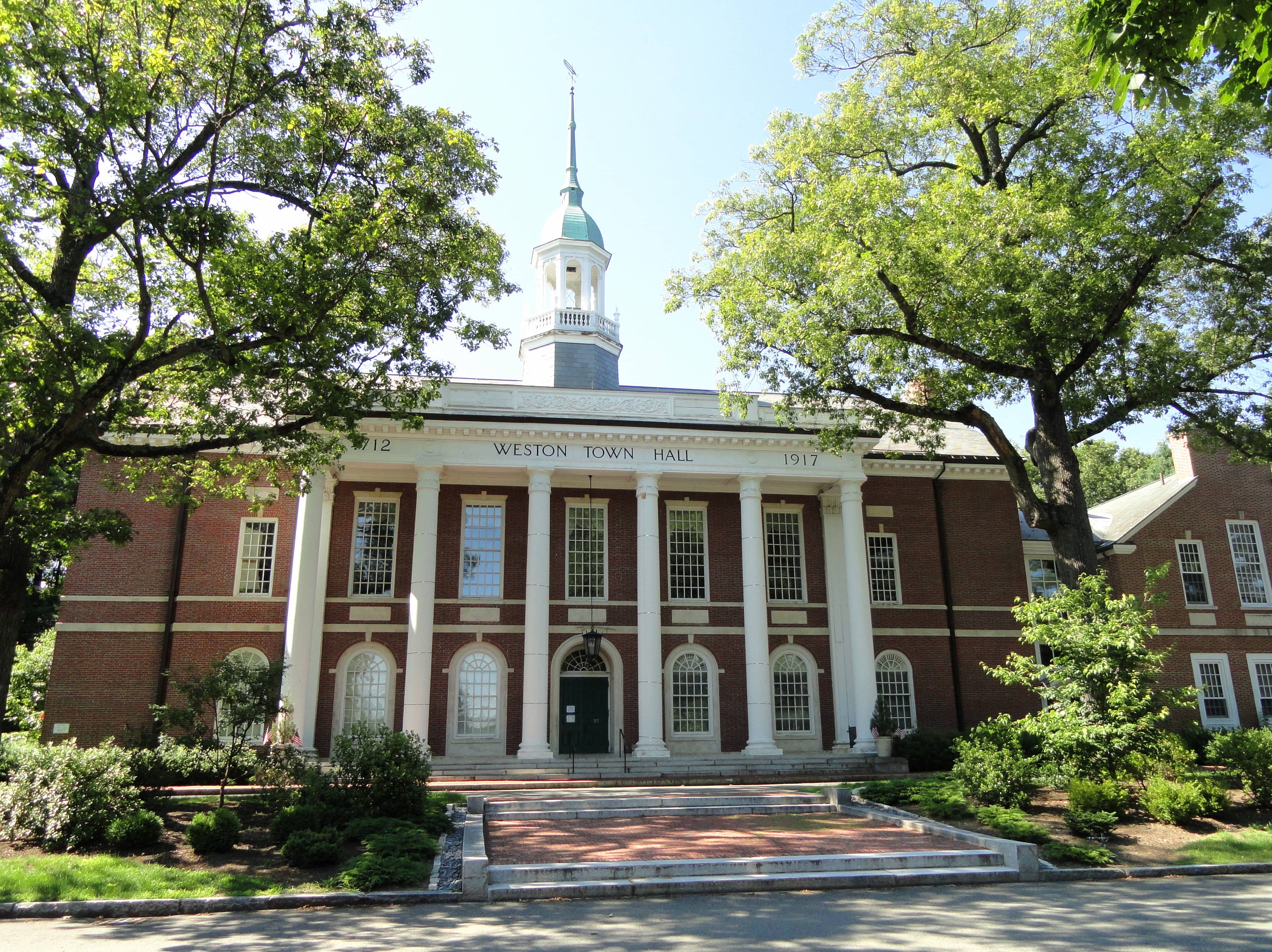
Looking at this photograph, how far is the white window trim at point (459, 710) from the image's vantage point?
79.8ft

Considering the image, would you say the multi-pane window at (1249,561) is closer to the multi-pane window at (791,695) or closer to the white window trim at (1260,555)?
the white window trim at (1260,555)

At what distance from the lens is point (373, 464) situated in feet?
78.7

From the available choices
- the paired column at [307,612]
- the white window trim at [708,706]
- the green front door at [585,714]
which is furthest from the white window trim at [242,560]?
the white window trim at [708,706]

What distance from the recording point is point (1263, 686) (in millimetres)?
28188

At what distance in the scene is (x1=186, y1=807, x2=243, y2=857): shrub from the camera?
11.8 m

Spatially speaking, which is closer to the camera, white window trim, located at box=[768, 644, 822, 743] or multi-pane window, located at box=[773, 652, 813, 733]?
white window trim, located at box=[768, 644, 822, 743]

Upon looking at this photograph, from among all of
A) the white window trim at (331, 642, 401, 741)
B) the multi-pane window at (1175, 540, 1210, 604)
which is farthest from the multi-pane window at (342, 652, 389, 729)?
the multi-pane window at (1175, 540, 1210, 604)

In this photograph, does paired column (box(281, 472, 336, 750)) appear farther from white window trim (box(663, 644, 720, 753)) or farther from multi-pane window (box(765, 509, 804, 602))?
multi-pane window (box(765, 509, 804, 602))

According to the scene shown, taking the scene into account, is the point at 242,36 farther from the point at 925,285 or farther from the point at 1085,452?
the point at 1085,452

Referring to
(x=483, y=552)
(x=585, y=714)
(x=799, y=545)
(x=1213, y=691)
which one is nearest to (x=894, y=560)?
(x=799, y=545)

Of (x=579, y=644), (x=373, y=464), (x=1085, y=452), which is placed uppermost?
(x=1085, y=452)

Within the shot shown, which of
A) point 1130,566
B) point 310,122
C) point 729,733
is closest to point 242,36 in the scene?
point 310,122

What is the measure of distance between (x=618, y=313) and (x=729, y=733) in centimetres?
1645

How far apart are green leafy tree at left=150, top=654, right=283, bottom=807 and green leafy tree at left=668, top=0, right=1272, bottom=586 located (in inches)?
457
